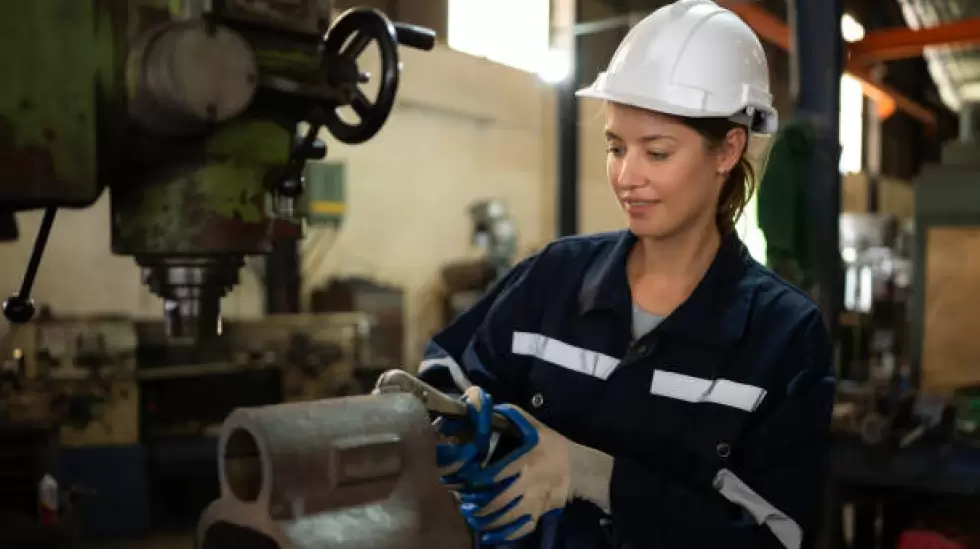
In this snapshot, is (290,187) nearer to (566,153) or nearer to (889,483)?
(889,483)

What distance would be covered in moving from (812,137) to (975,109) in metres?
2.05

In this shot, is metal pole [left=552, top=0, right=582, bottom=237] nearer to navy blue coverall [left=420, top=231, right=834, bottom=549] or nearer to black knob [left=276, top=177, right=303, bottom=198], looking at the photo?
navy blue coverall [left=420, top=231, right=834, bottom=549]

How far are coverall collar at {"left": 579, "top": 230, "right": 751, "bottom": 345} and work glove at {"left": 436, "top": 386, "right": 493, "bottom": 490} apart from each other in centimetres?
27

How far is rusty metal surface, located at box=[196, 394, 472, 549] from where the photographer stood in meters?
0.57

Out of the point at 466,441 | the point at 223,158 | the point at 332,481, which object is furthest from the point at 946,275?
the point at 332,481

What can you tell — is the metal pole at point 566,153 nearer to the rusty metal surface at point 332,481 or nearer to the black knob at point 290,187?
the black knob at point 290,187

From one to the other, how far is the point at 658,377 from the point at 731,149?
0.27 m

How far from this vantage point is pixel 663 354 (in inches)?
38.8

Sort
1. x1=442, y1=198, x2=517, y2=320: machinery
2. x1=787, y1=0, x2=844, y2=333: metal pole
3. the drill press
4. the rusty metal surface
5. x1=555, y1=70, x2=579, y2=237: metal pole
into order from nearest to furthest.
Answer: the rusty metal surface < the drill press < x1=787, y1=0, x2=844, y2=333: metal pole < x1=555, y1=70, x2=579, y2=237: metal pole < x1=442, y1=198, x2=517, y2=320: machinery

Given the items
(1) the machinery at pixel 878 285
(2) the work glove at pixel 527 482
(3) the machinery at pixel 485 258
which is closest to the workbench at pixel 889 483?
(1) the machinery at pixel 878 285

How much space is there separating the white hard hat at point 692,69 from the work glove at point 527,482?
363 millimetres

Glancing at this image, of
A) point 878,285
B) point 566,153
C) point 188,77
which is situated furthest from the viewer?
point 878,285

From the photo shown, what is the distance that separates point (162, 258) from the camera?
0.85 metres

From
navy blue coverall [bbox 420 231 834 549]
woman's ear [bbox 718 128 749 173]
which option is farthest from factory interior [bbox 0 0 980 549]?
navy blue coverall [bbox 420 231 834 549]
